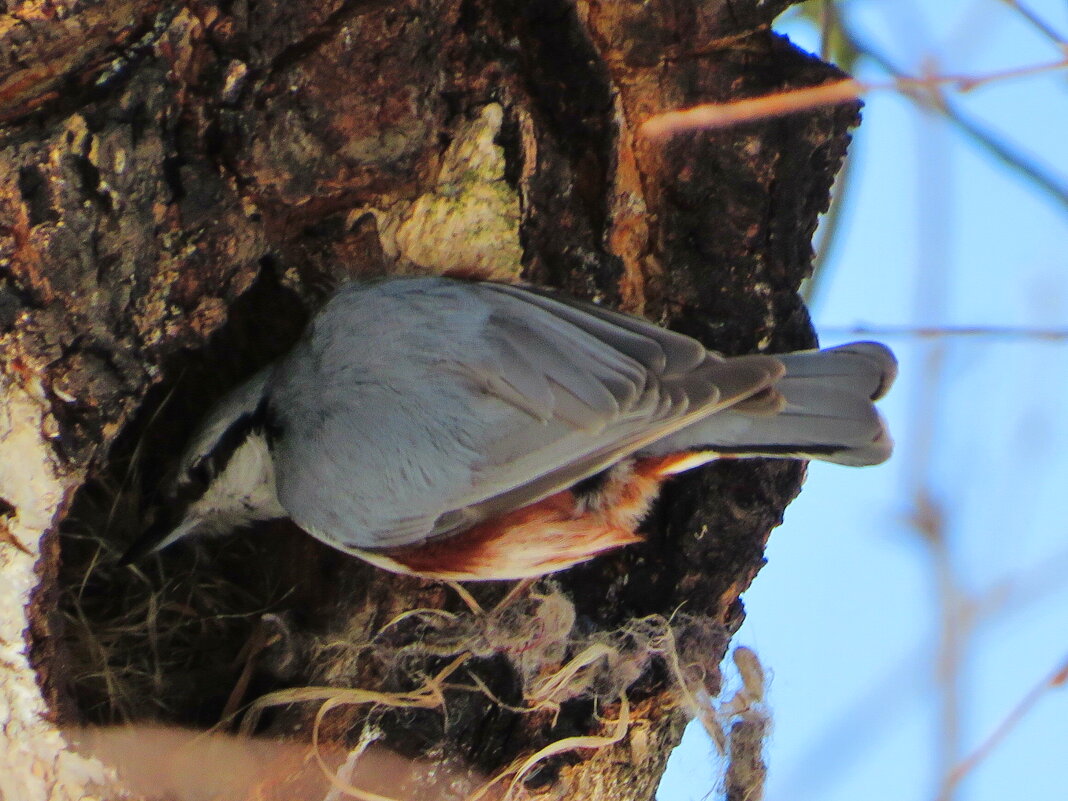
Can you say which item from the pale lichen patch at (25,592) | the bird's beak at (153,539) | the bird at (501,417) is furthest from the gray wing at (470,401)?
the pale lichen patch at (25,592)

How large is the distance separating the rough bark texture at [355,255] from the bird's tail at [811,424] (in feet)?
0.46

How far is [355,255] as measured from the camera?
1897 mm

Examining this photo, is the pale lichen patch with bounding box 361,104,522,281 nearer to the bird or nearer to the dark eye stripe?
the bird

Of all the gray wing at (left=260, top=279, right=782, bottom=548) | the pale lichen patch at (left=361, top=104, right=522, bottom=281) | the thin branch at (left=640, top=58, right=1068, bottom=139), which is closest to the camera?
the thin branch at (left=640, top=58, right=1068, bottom=139)

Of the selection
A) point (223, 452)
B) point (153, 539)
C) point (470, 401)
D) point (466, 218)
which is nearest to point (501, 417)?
point (470, 401)

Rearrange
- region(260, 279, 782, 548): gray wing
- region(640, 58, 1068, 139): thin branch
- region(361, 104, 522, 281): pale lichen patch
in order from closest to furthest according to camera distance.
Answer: region(640, 58, 1068, 139): thin branch, region(260, 279, 782, 548): gray wing, region(361, 104, 522, 281): pale lichen patch

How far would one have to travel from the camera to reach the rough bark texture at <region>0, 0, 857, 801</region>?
1.57 metres

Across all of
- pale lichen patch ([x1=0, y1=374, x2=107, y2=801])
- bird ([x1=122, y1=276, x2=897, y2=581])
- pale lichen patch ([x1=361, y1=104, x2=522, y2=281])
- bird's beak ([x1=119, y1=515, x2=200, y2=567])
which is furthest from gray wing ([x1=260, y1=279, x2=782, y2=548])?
pale lichen patch ([x1=0, y1=374, x2=107, y2=801])

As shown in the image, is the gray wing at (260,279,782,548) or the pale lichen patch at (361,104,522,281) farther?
the pale lichen patch at (361,104,522,281)

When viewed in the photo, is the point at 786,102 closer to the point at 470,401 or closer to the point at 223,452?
the point at 470,401

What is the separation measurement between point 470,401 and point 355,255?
1.16 feet

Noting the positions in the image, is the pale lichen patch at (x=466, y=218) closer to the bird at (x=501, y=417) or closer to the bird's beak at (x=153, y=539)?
the bird at (x=501, y=417)

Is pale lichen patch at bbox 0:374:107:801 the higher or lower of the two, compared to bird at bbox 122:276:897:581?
lower

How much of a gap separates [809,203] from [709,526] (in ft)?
2.06
